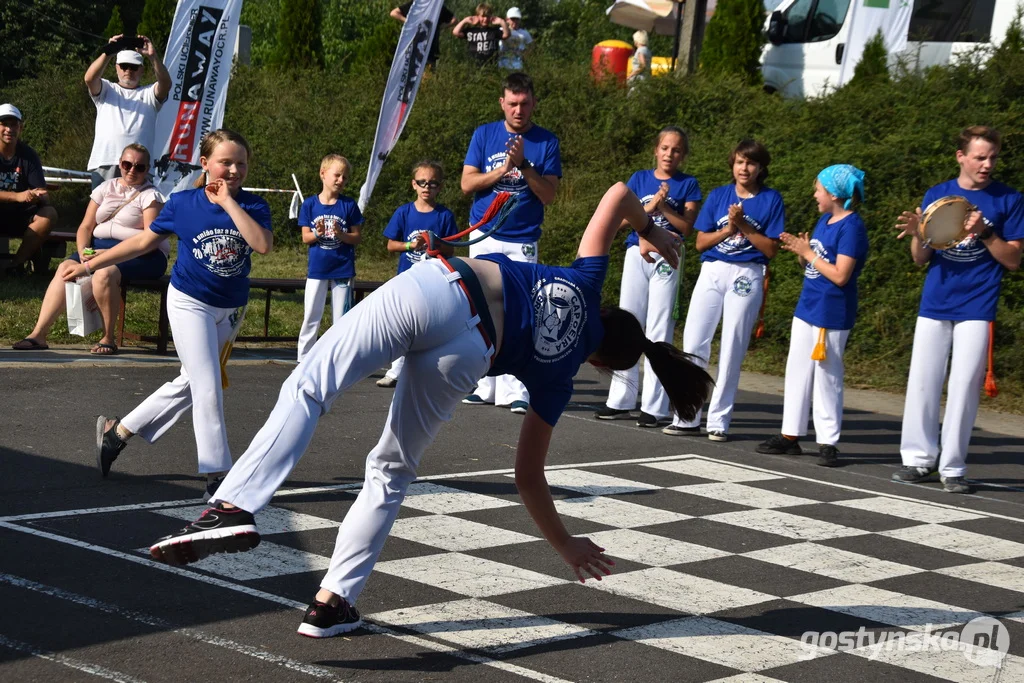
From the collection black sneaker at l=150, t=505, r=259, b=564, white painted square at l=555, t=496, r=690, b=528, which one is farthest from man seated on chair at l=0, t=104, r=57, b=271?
black sneaker at l=150, t=505, r=259, b=564

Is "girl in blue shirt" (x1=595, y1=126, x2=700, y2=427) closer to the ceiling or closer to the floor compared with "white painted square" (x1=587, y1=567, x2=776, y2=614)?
closer to the ceiling

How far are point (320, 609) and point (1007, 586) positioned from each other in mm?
3444

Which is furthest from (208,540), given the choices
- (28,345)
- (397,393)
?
(28,345)

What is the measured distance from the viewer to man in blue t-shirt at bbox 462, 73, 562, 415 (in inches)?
403

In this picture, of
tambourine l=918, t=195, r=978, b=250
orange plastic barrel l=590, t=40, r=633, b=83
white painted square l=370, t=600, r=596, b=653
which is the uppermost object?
orange plastic barrel l=590, t=40, r=633, b=83

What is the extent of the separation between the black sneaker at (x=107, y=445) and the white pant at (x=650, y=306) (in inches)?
173

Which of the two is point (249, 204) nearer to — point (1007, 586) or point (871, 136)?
point (1007, 586)

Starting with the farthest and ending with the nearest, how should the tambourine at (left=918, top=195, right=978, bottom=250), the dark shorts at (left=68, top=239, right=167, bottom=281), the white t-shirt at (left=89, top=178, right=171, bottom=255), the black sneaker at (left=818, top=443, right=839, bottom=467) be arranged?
the dark shorts at (left=68, top=239, right=167, bottom=281), the white t-shirt at (left=89, top=178, right=171, bottom=255), the black sneaker at (left=818, top=443, right=839, bottom=467), the tambourine at (left=918, top=195, right=978, bottom=250)

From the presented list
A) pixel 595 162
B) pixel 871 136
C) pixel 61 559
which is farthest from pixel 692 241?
pixel 61 559

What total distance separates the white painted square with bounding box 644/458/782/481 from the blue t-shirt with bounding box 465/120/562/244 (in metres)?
2.37

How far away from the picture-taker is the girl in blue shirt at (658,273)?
1034 cm

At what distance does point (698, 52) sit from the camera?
67.7ft

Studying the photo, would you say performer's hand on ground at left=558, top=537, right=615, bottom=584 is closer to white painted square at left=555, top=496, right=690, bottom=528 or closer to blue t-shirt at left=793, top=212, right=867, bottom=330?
white painted square at left=555, top=496, right=690, bottom=528

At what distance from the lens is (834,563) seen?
21.4ft
